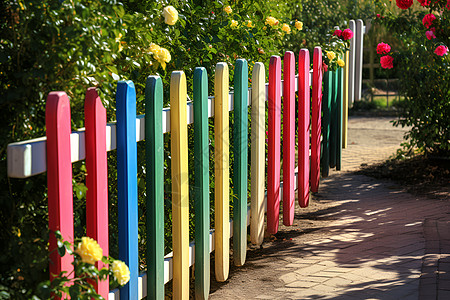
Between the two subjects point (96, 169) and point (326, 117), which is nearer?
point (96, 169)

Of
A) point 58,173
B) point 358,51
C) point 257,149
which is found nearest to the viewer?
point 58,173

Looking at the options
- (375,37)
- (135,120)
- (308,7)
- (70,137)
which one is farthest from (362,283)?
(375,37)

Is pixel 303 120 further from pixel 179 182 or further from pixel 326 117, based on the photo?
pixel 179 182

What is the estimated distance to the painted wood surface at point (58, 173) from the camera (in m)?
2.20

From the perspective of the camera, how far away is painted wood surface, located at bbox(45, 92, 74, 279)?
2.20 metres

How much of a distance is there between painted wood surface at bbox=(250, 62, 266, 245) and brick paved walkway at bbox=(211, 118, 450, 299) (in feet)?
0.78

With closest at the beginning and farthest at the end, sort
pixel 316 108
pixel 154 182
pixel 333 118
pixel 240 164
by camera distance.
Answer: pixel 154 182 < pixel 240 164 < pixel 316 108 < pixel 333 118

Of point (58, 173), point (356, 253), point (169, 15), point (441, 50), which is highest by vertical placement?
point (169, 15)

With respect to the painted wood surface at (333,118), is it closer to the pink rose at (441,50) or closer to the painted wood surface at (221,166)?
the pink rose at (441,50)

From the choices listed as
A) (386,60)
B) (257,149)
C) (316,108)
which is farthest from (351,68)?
(257,149)

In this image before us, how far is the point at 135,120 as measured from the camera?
2.70 m

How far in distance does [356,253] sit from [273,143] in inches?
33.8

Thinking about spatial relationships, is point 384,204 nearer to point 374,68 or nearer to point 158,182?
point 158,182

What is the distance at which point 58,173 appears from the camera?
2.22 metres
